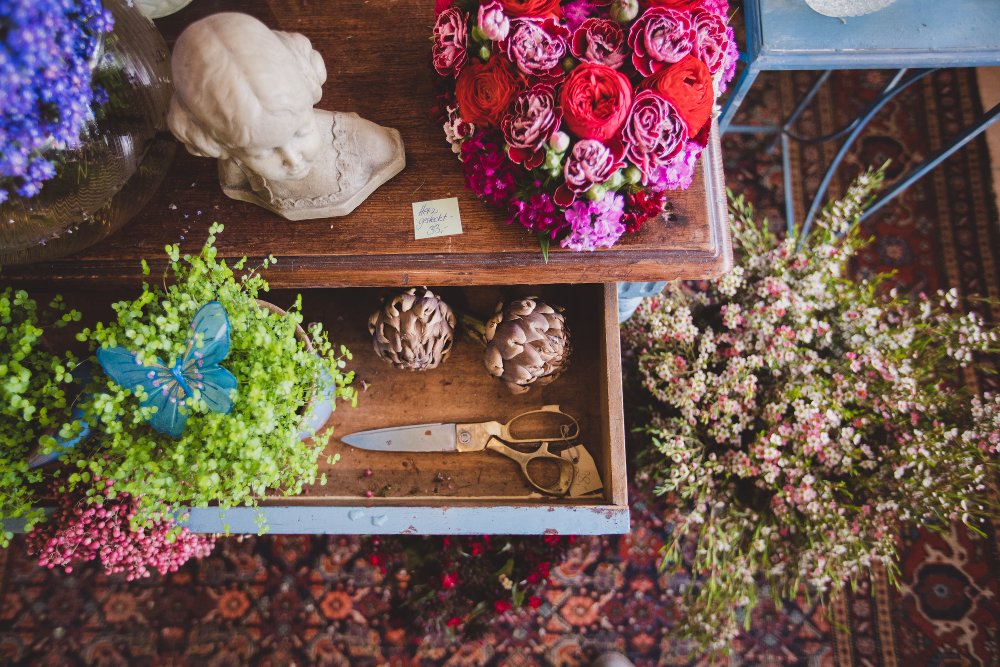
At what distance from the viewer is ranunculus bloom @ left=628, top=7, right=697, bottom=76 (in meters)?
0.75

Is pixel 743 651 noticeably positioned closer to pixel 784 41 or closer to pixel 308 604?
pixel 308 604

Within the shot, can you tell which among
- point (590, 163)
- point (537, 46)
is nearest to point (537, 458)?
point (590, 163)

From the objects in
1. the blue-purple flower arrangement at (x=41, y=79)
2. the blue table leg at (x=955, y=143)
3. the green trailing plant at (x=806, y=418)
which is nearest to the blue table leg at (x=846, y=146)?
the blue table leg at (x=955, y=143)

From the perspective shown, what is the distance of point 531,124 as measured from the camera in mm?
763

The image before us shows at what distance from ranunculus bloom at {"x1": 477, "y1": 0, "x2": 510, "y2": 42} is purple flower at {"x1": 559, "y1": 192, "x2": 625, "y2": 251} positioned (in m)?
0.22

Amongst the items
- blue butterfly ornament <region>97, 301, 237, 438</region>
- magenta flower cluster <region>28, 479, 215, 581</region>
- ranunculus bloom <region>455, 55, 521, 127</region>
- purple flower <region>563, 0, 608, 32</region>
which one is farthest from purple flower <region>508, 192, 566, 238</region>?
magenta flower cluster <region>28, 479, 215, 581</region>

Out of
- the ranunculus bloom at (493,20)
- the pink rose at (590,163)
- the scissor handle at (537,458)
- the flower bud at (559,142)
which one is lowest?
the scissor handle at (537,458)

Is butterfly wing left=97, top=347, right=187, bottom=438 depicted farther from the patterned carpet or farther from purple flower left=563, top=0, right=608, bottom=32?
the patterned carpet

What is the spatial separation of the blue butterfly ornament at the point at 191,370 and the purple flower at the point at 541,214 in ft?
1.27

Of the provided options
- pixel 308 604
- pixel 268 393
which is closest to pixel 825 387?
pixel 268 393

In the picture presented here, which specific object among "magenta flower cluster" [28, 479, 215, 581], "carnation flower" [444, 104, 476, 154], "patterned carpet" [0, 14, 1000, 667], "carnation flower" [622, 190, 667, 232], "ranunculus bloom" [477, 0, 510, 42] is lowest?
"patterned carpet" [0, 14, 1000, 667]

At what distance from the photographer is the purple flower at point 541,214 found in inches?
32.7

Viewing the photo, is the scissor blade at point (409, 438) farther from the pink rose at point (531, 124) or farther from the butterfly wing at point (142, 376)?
the pink rose at point (531, 124)

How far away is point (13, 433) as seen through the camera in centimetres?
87
